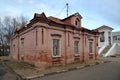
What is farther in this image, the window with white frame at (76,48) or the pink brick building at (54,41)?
the window with white frame at (76,48)

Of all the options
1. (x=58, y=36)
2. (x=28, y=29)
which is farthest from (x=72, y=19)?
(x=28, y=29)

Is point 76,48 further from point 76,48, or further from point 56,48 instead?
point 56,48

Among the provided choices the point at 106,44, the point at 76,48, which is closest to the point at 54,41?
the point at 76,48

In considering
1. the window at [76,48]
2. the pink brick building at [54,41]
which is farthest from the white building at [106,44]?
the window at [76,48]

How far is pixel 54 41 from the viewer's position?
59.9 ft

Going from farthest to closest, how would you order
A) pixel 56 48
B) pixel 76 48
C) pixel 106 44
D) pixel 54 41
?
pixel 106 44
pixel 76 48
pixel 56 48
pixel 54 41

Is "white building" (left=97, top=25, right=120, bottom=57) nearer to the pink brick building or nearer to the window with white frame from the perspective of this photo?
the pink brick building

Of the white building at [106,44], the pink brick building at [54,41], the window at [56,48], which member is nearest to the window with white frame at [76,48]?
the pink brick building at [54,41]

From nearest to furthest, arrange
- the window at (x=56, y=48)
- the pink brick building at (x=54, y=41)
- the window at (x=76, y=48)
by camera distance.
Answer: the pink brick building at (x=54, y=41), the window at (x=56, y=48), the window at (x=76, y=48)

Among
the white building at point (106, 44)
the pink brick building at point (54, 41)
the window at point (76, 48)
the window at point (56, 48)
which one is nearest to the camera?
the pink brick building at point (54, 41)

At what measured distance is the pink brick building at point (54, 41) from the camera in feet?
53.8

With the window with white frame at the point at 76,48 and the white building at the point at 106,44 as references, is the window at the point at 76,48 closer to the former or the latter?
the window with white frame at the point at 76,48

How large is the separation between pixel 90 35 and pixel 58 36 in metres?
8.31

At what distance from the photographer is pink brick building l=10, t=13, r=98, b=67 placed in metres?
16.4
